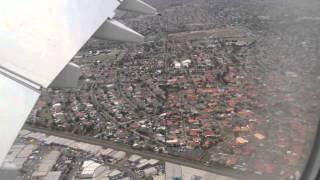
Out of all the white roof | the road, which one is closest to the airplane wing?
the road

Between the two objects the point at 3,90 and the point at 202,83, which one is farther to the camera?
the point at 202,83

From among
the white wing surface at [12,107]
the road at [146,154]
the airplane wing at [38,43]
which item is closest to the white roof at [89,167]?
the road at [146,154]

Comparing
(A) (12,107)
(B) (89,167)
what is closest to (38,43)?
(A) (12,107)

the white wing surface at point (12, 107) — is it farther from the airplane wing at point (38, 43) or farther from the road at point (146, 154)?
the road at point (146, 154)

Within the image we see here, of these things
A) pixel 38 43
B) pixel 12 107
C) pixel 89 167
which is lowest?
pixel 89 167

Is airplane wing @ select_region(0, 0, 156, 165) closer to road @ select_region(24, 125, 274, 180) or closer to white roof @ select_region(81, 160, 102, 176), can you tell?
road @ select_region(24, 125, 274, 180)

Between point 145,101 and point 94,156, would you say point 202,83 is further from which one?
point 94,156

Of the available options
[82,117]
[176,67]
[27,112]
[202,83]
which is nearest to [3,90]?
[27,112]

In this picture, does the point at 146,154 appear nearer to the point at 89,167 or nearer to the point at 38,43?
the point at 89,167
